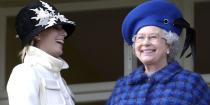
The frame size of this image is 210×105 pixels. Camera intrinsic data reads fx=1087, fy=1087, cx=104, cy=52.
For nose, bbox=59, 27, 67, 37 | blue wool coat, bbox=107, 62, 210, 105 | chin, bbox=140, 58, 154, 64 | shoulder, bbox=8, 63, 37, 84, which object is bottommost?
blue wool coat, bbox=107, 62, 210, 105

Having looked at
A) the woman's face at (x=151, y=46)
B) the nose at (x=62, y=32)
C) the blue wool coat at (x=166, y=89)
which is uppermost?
the nose at (x=62, y=32)

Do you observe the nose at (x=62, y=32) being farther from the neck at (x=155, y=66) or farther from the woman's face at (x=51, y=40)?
the neck at (x=155, y=66)

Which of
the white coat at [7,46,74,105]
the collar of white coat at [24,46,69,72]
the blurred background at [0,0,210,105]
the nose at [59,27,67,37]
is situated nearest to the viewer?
the white coat at [7,46,74,105]

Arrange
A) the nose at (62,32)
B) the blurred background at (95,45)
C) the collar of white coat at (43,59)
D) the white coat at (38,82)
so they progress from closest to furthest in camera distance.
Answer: the white coat at (38,82) < the collar of white coat at (43,59) < the nose at (62,32) < the blurred background at (95,45)

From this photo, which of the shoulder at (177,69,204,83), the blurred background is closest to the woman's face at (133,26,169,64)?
the shoulder at (177,69,204,83)

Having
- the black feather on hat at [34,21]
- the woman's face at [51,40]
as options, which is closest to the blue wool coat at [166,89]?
the woman's face at [51,40]

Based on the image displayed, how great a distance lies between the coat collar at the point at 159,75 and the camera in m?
5.15

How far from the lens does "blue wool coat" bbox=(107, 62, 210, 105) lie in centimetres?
507

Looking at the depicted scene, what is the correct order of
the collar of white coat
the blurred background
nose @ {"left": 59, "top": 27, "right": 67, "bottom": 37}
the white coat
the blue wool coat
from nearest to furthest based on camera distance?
1. the blue wool coat
2. the white coat
3. the collar of white coat
4. nose @ {"left": 59, "top": 27, "right": 67, "bottom": 37}
5. the blurred background

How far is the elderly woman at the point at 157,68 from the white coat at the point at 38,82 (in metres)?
0.27

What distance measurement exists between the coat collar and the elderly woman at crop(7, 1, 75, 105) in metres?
0.34

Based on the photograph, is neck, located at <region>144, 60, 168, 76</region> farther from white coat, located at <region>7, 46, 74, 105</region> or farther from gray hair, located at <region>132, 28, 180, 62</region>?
white coat, located at <region>7, 46, 74, 105</region>

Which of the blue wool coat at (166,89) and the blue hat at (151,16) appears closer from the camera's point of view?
the blue wool coat at (166,89)

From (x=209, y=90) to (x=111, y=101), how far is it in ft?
1.58
